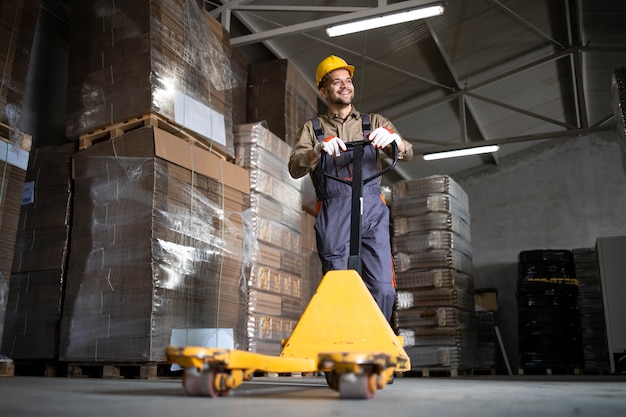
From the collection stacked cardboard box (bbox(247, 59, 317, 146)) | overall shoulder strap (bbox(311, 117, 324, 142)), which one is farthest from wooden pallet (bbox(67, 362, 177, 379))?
stacked cardboard box (bbox(247, 59, 317, 146))

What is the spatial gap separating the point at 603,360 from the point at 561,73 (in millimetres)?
5689

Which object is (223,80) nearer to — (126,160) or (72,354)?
(126,160)

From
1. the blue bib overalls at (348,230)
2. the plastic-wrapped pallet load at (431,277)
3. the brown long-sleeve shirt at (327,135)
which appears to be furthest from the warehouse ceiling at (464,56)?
the blue bib overalls at (348,230)

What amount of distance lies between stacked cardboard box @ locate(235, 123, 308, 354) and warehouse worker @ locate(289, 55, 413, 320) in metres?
2.17

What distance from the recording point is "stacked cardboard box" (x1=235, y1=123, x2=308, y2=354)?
5613 millimetres

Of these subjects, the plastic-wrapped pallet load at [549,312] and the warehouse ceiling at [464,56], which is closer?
the warehouse ceiling at [464,56]

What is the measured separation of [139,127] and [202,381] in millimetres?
3630

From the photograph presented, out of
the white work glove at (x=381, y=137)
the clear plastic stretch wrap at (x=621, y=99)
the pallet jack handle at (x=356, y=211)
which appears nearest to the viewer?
the pallet jack handle at (x=356, y=211)

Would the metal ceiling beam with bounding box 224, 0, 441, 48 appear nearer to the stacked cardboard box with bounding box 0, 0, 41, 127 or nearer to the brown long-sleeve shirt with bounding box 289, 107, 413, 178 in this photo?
the stacked cardboard box with bounding box 0, 0, 41, 127

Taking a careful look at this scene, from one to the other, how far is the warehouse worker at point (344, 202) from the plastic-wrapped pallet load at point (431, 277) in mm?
4028

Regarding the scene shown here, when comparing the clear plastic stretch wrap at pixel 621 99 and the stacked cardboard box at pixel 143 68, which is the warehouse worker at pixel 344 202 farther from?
the clear plastic stretch wrap at pixel 621 99

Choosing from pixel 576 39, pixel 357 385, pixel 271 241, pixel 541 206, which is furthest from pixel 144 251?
pixel 541 206

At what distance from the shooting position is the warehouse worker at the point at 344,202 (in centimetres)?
341

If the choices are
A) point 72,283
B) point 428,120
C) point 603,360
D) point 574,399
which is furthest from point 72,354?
point 428,120
